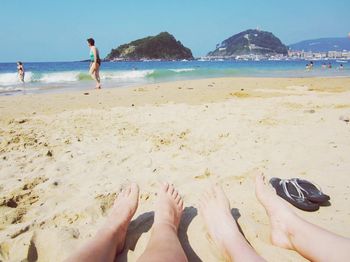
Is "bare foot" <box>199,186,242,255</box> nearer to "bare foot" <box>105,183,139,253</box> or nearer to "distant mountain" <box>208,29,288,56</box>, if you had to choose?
"bare foot" <box>105,183,139,253</box>

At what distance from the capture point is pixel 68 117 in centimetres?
499

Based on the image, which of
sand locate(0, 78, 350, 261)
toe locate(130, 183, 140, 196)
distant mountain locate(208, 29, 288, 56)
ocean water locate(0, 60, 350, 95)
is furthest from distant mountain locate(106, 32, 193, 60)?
toe locate(130, 183, 140, 196)

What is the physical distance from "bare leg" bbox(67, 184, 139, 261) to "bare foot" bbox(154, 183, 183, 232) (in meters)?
0.15

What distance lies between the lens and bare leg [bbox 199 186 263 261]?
1.45m

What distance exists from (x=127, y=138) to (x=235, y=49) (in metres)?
133

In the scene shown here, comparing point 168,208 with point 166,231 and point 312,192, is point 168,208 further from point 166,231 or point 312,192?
point 312,192

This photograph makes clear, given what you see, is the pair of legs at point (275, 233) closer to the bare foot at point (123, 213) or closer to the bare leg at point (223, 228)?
the bare leg at point (223, 228)

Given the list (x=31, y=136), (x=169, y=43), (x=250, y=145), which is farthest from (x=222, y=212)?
(x=169, y=43)

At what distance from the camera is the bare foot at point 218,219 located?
1.61m

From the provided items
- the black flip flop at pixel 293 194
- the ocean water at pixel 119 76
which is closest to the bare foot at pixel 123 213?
the black flip flop at pixel 293 194

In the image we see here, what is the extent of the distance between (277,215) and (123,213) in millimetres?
843

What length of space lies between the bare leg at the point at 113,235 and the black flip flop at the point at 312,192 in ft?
3.45

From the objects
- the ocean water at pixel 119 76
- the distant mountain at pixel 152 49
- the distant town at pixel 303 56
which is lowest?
the distant town at pixel 303 56

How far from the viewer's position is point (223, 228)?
1.69 m
